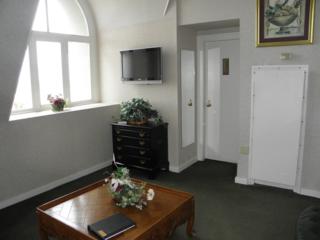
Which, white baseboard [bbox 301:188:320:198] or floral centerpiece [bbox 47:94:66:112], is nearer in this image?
white baseboard [bbox 301:188:320:198]

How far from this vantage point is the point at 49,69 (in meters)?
4.38

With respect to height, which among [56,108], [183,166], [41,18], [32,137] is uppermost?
[41,18]

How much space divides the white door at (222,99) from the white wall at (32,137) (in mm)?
1627

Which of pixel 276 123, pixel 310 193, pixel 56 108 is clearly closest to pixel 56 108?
pixel 56 108

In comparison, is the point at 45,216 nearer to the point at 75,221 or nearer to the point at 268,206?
the point at 75,221

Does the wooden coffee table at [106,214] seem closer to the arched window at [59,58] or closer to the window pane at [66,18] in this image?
the arched window at [59,58]

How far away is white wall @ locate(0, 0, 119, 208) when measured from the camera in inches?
109

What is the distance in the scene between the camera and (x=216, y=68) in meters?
4.85

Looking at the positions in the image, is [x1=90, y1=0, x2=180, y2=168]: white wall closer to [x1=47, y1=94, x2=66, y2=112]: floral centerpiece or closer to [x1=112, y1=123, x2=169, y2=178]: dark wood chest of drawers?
[x1=112, y1=123, x2=169, y2=178]: dark wood chest of drawers

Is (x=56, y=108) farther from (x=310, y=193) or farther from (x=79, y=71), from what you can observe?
(x=310, y=193)

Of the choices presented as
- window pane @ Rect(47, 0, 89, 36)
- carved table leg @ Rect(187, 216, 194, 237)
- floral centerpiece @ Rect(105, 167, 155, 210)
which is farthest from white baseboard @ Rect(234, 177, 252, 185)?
window pane @ Rect(47, 0, 89, 36)

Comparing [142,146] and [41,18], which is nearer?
[41,18]

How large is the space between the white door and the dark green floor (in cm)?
63

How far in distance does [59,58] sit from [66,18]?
0.66 m
